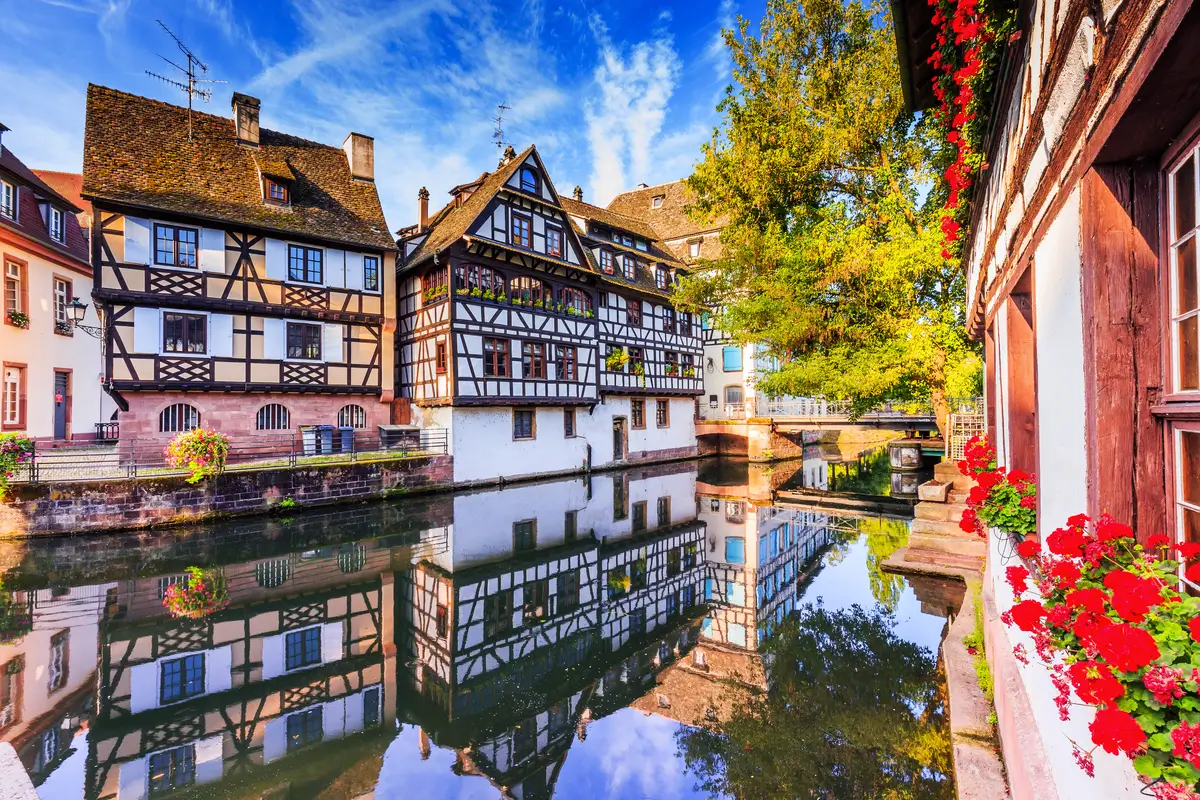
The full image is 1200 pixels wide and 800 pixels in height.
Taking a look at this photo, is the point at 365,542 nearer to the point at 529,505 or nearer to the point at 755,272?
the point at 529,505

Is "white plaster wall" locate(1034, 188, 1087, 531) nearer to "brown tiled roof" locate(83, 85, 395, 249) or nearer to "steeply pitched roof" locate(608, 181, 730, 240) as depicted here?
"brown tiled roof" locate(83, 85, 395, 249)

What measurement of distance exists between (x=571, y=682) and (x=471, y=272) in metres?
15.2

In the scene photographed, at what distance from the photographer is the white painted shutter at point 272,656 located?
6.69m

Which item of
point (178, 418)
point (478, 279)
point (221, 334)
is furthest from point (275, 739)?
point (478, 279)

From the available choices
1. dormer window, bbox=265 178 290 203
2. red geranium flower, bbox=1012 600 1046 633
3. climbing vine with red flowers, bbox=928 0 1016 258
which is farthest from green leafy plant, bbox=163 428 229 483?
red geranium flower, bbox=1012 600 1046 633

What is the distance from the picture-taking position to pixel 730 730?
5.46m

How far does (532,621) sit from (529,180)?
16.6 metres

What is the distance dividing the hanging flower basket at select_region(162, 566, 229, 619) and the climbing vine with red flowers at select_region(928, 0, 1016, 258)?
1052 cm

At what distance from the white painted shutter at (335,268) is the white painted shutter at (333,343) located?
1330 millimetres

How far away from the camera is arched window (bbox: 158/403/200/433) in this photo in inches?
627

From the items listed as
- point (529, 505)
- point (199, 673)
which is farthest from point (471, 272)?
point (199, 673)

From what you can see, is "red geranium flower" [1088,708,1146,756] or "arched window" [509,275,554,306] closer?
"red geranium flower" [1088,708,1146,756]

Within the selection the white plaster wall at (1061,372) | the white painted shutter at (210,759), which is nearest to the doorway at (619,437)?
the white painted shutter at (210,759)

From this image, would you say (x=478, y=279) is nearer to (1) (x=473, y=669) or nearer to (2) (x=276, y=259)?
(2) (x=276, y=259)
